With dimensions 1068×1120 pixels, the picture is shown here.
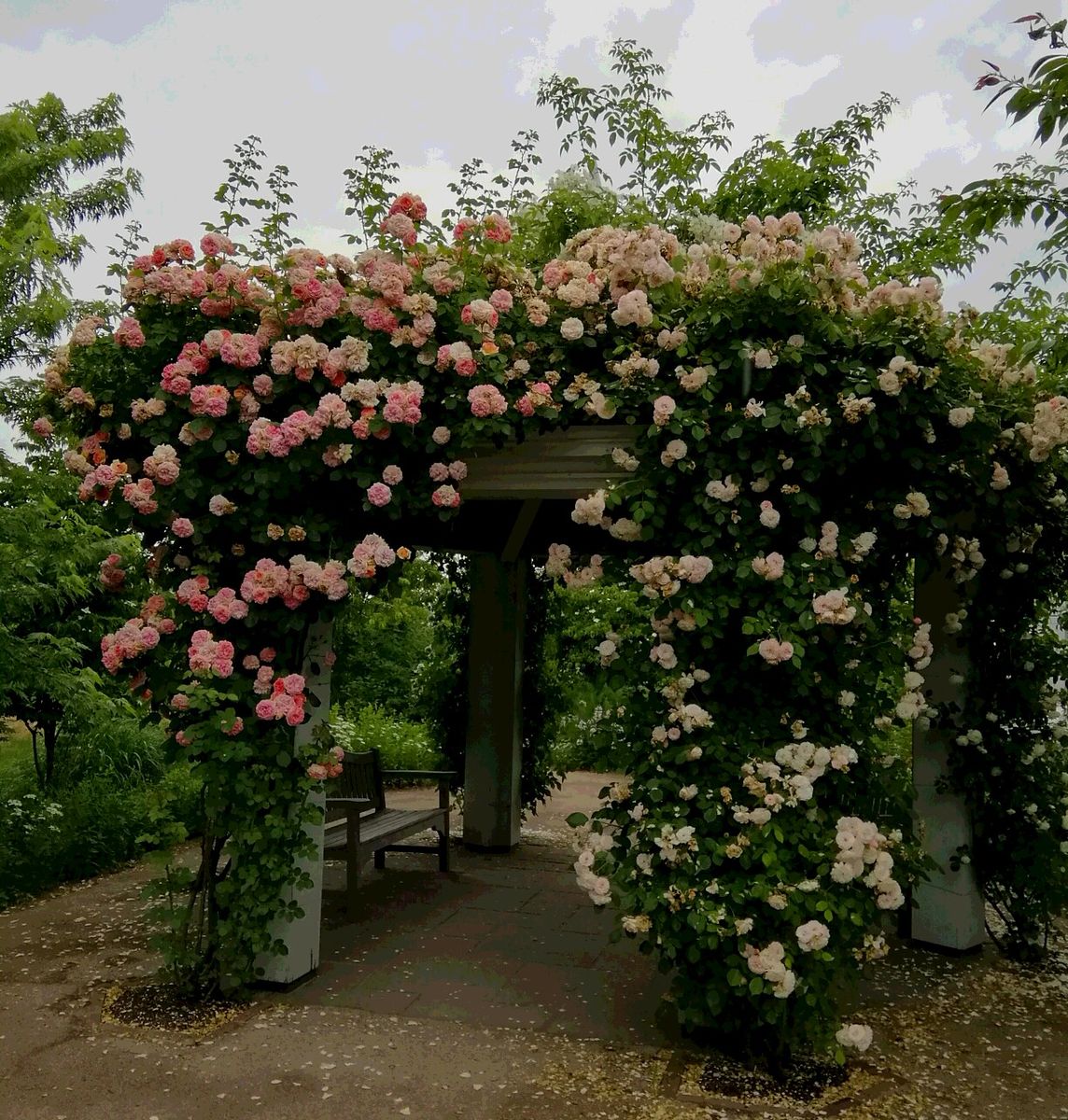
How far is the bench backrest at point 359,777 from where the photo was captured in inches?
240

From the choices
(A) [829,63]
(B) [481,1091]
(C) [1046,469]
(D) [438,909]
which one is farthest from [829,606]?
(A) [829,63]

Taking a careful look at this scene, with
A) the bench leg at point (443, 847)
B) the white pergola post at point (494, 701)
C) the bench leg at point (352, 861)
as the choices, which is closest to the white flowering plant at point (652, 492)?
the bench leg at point (352, 861)

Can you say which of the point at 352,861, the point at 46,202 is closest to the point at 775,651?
the point at 352,861

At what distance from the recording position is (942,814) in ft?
17.0

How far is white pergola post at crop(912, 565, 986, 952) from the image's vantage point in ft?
16.9

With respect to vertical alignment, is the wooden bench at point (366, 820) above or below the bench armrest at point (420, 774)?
below

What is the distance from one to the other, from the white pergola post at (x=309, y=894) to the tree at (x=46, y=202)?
306cm

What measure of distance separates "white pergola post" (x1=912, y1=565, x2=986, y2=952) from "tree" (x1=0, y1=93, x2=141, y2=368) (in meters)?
5.36

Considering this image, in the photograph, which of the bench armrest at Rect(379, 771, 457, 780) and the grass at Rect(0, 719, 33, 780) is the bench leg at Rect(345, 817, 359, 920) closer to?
the bench armrest at Rect(379, 771, 457, 780)

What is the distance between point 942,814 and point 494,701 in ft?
10.8

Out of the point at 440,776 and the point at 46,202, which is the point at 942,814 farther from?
the point at 46,202

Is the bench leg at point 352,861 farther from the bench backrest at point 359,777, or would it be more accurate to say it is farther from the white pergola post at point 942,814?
the white pergola post at point 942,814

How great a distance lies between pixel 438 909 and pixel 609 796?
7.87 feet

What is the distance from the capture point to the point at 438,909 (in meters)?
5.77
